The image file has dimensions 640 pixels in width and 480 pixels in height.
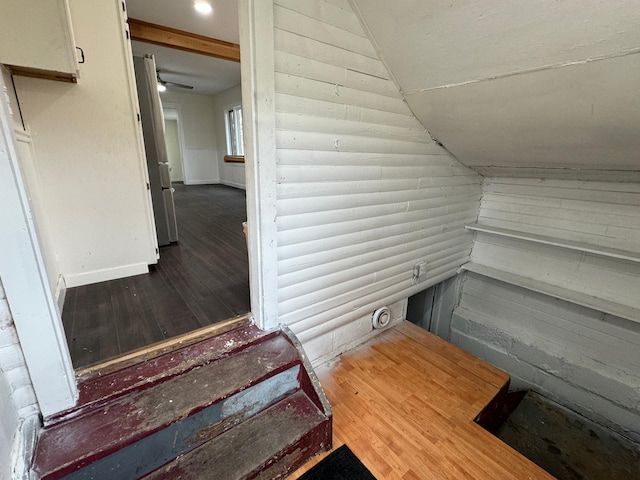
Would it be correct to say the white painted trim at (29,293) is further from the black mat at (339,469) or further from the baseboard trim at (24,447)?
the black mat at (339,469)

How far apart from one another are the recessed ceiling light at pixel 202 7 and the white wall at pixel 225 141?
3747 millimetres

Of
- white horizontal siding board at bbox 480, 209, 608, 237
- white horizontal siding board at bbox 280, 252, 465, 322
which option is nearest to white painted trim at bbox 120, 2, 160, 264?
white horizontal siding board at bbox 280, 252, 465, 322

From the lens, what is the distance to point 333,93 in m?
1.67

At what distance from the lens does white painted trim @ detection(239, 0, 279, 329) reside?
52.7 inches

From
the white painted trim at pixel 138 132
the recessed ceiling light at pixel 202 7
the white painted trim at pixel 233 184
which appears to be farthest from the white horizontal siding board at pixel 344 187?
the white painted trim at pixel 233 184

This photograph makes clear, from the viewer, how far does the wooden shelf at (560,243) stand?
7.24ft

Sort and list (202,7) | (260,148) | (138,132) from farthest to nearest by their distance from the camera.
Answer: (202,7), (138,132), (260,148)

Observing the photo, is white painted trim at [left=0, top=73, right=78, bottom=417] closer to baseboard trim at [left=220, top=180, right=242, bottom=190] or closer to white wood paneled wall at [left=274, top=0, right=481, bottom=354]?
white wood paneled wall at [left=274, top=0, right=481, bottom=354]

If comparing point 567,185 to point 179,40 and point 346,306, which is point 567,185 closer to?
point 346,306

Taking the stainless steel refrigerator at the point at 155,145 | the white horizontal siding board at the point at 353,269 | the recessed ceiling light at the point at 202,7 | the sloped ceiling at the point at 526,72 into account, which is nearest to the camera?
the sloped ceiling at the point at 526,72

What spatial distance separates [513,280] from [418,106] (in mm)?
2016

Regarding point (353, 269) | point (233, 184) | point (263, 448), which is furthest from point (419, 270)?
point (233, 184)

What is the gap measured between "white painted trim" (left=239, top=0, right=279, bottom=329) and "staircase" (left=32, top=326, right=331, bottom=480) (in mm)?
290

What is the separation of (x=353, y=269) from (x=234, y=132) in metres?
6.84
